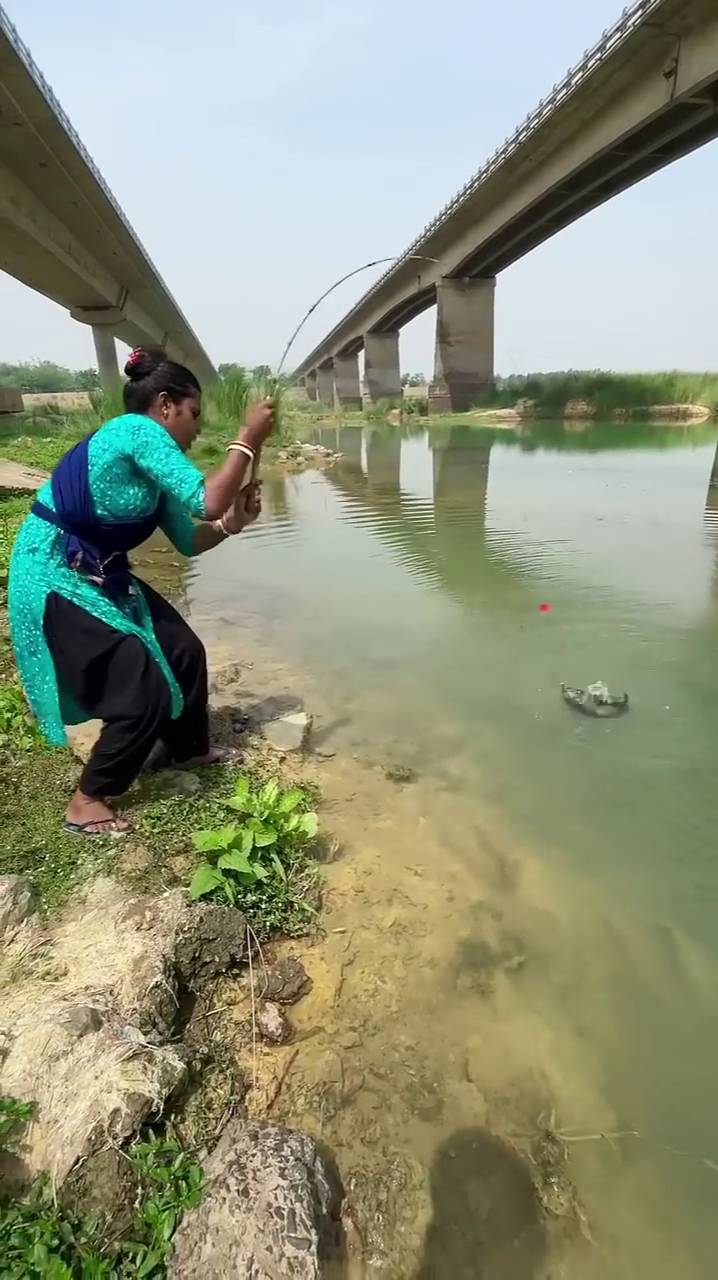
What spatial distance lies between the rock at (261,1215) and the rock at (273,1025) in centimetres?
32

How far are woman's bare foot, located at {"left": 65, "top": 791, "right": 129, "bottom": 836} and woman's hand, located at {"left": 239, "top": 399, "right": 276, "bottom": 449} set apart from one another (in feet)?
4.25

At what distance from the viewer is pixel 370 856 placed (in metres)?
2.41

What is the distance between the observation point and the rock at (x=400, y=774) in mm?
2902

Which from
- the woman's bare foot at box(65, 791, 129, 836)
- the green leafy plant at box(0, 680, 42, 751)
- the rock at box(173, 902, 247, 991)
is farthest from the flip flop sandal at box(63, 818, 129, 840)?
the green leafy plant at box(0, 680, 42, 751)

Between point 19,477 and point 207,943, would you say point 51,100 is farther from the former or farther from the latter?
point 207,943

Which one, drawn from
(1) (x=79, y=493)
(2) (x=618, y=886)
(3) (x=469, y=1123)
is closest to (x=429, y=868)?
(2) (x=618, y=886)

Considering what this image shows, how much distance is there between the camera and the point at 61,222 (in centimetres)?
1662

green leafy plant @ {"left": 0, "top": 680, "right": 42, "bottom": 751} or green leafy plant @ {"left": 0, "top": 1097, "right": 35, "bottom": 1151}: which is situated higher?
green leafy plant @ {"left": 0, "top": 1097, "right": 35, "bottom": 1151}

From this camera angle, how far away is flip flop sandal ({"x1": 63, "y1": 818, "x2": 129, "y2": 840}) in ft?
Result: 7.43

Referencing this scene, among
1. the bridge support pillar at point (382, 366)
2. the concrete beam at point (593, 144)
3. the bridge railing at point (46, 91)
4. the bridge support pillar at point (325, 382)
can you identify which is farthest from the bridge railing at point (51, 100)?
the bridge support pillar at point (325, 382)

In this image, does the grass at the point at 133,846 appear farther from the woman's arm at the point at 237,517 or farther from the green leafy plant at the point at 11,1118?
the woman's arm at the point at 237,517

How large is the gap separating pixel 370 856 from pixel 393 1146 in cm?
97

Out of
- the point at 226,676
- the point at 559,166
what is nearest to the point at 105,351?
the point at 559,166

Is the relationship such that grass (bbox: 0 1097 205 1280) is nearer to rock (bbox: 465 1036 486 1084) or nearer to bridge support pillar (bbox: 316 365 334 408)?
rock (bbox: 465 1036 486 1084)
